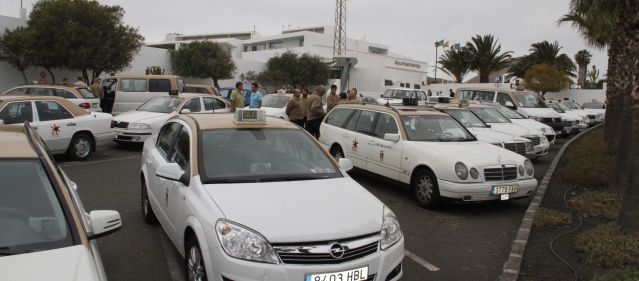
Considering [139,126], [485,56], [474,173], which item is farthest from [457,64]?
[474,173]

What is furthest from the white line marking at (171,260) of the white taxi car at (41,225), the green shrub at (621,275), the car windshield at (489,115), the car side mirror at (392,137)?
the car windshield at (489,115)

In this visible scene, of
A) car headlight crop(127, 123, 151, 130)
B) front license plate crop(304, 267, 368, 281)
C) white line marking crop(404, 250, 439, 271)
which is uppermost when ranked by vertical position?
car headlight crop(127, 123, 151, 130)

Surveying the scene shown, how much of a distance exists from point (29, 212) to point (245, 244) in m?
1.36

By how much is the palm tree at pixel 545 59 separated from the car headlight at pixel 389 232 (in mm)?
49357

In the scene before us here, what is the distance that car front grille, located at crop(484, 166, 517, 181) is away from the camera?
292 inches

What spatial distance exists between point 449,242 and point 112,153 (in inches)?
364

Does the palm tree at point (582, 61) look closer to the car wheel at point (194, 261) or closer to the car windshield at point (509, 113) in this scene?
the car windshield at point (509, 113)

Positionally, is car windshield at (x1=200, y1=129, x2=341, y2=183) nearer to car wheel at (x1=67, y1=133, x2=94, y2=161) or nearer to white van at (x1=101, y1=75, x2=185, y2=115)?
car wheel at (x1=67, y1=133, x2=94, y2=161)

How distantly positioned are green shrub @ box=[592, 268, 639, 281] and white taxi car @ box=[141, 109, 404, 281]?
6.17ft

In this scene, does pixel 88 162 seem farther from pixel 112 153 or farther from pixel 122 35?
pixel 122 35

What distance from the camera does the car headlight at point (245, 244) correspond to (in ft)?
11.6

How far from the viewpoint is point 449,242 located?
6.20 m

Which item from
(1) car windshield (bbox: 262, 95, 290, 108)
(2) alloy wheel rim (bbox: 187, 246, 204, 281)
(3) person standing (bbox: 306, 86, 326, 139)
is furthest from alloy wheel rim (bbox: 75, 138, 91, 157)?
(2) alloy wheel rim (bbox: 187, 246, 204, 281)

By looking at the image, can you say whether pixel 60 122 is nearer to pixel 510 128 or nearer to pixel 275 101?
pixel 275 101
